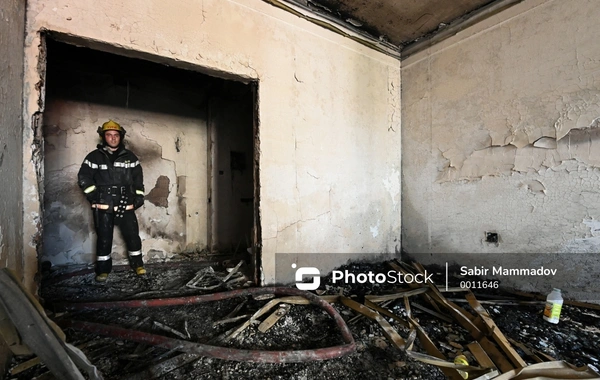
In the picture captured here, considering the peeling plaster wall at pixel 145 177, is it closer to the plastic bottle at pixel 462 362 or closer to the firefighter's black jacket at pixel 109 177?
the firefighter's black jacket at pixel 109 177

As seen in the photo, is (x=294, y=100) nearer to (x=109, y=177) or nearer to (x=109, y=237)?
(x=109, y=177)

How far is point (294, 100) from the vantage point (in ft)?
8.45

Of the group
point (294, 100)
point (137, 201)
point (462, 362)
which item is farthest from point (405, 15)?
point (137, 201)

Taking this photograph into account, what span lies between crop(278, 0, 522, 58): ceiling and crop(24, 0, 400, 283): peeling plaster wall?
20cm

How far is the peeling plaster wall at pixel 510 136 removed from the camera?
211 centimetres

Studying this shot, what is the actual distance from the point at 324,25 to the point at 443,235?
2.67 m

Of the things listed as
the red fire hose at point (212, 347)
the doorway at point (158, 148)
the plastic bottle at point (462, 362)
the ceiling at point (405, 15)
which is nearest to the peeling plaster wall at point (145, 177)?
the doorway at point (158, 148)

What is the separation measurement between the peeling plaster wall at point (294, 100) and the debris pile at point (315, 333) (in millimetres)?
566

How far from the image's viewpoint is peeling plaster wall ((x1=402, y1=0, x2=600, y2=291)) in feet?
6.92

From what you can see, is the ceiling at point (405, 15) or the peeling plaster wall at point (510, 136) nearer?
the peeling plaster wall at point (510, 136)

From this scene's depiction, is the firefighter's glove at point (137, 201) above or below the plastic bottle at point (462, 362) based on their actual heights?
above

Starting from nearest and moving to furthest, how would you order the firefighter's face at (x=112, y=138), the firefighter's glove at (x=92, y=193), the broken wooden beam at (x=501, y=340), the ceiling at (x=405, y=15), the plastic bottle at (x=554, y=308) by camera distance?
the broken wooden beam at (x=501, y=340), the plastic bottle at (x=554, y=308), the ceiling at (x=405, y=15), the firefighter's glove at (x=92, y=193), the firefighter's face at (x=112, y=138)

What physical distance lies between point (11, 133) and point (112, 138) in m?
1.59

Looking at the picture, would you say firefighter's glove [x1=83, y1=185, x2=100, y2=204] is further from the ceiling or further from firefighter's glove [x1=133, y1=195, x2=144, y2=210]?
the ceiling
